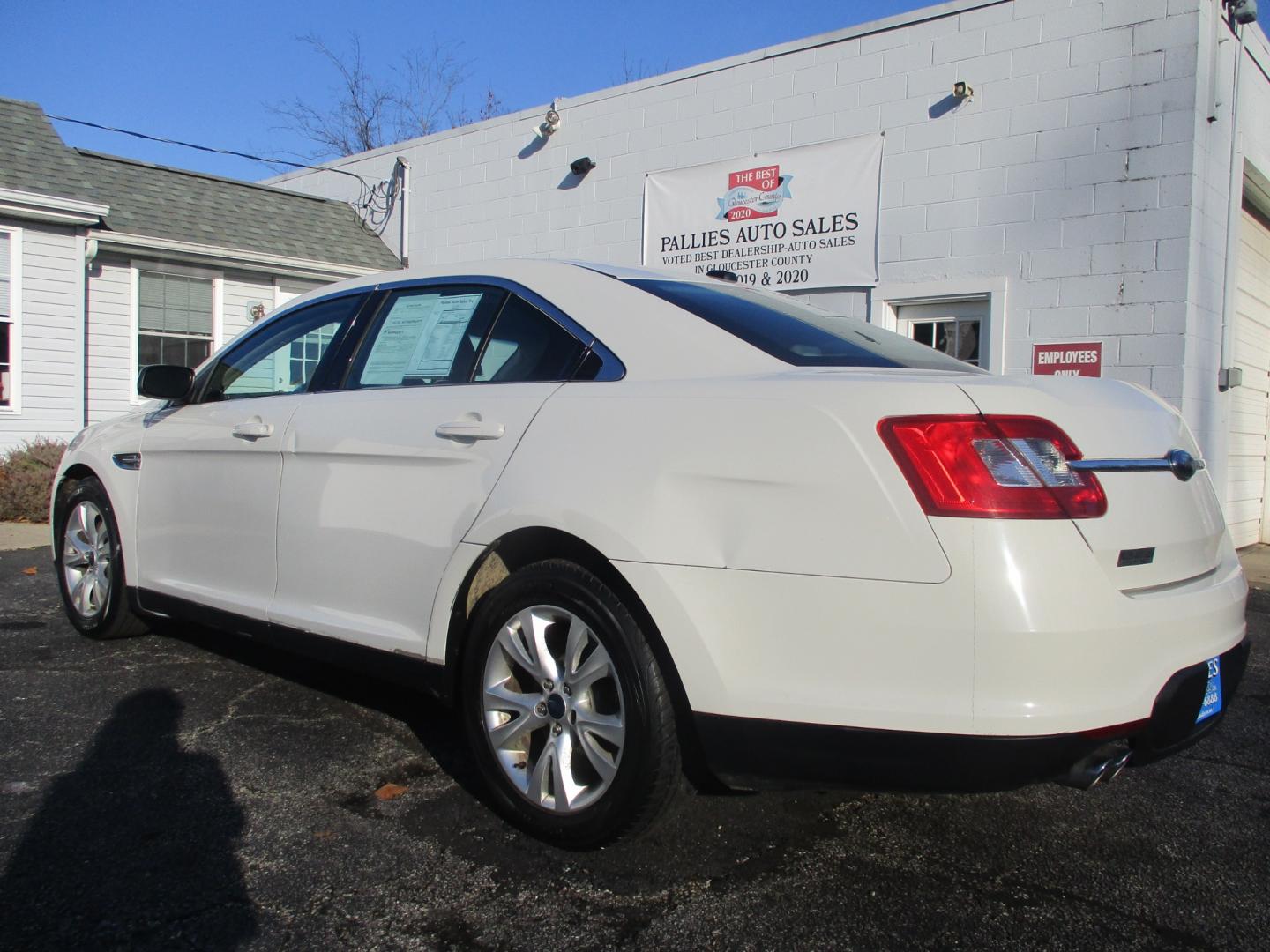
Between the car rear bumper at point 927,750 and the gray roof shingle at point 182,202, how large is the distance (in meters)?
11.6

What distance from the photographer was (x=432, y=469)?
3053mm

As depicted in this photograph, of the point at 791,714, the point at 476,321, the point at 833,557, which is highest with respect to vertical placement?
the point at 476,321

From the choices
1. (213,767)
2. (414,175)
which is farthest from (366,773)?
(414,175)

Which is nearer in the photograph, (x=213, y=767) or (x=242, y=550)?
(x=213, y=767)

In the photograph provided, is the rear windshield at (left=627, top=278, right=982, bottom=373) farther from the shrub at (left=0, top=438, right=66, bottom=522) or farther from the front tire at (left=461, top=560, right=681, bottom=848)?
the shrub at (left=0, top=438, right=66, bottom=522)

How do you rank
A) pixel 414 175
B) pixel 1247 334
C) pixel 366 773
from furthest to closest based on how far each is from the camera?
1. pixel 414 175
2. pixel 1247 334
3. pixel 366 773

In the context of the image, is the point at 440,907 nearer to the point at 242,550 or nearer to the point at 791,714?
the point at 791,714

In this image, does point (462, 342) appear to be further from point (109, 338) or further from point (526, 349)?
point (109, 338)

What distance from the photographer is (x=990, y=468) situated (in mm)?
2158

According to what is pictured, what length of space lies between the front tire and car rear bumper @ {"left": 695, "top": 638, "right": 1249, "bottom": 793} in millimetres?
171

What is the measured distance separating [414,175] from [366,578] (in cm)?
1227

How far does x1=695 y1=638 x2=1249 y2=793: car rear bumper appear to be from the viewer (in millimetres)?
2119

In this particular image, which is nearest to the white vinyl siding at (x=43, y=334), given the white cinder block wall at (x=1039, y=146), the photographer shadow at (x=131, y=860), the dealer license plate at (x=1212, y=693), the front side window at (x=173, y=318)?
the front side window at (x=173, y=318)

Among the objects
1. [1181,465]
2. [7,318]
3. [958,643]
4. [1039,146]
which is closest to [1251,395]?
[1039,146]
